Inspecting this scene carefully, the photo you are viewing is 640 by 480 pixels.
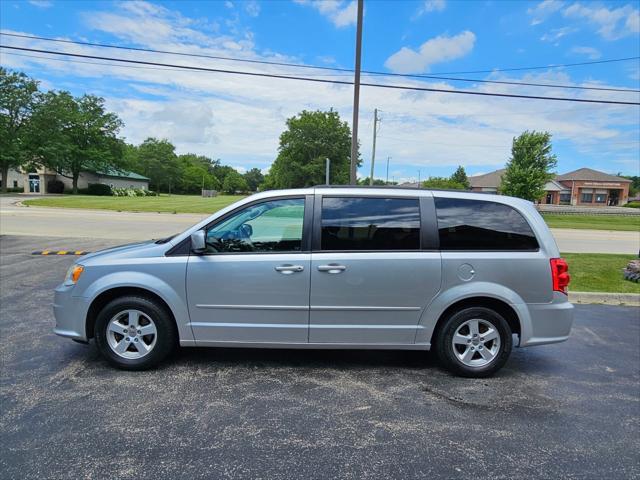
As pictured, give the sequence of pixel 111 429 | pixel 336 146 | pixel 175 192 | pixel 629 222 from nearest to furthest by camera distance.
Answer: pixel 111 429, pixel 629 222, pixel 336 146, pixel 175 192

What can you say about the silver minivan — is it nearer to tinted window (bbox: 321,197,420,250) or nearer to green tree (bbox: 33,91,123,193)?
tinted window (bbox: 321,197,420,250)

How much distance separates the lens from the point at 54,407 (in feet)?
10.0

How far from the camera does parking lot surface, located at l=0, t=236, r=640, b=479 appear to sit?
248cm

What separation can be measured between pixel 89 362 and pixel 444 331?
3.48 metres

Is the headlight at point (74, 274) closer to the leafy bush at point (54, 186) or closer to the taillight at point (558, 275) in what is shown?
the taillight at point (558, 275)

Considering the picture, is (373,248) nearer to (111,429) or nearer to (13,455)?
(111,429)

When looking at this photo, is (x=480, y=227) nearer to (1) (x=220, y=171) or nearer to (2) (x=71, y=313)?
(2) (x=71, y=313)

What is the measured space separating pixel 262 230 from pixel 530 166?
37693 mm

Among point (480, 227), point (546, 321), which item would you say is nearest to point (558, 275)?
point (546, 321)

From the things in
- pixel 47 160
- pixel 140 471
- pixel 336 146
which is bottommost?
pixel 140 471

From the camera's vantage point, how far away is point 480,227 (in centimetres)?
372

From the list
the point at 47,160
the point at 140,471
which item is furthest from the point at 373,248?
the point at 47,160

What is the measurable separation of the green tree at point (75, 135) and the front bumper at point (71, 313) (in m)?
57.7

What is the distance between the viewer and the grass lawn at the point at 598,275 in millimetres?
7258
